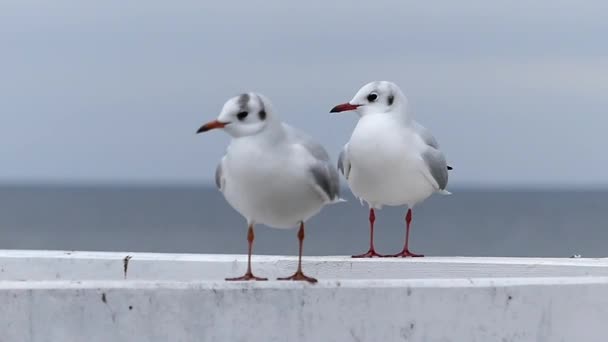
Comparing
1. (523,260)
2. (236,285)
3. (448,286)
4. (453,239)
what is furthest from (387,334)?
(453,239)

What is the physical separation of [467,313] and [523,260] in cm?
241

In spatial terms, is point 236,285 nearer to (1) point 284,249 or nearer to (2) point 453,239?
(1) point 284,249

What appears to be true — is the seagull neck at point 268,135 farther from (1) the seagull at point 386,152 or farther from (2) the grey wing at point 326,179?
(1) the seagull at point 386,152

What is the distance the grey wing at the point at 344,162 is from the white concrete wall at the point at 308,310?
8.72 ft

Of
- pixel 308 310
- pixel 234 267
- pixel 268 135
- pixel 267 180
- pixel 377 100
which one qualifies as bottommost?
pixel 308 310

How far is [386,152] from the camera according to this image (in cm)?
846

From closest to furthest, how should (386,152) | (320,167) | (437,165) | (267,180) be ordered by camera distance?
(267,180)
(320,167)
(386,152)
(437,165)

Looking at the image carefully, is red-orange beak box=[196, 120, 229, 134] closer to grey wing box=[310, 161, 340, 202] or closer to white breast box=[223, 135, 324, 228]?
white breast box=[223, 135, 324, 228]

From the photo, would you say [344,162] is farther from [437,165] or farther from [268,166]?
[268,166]

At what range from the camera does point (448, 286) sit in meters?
6.05

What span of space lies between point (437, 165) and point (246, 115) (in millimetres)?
3123

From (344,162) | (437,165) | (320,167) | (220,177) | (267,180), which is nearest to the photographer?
(267,180)

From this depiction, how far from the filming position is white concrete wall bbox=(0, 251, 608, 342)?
19.0 feet

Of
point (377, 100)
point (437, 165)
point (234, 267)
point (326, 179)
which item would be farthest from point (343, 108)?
point (326, 179)
